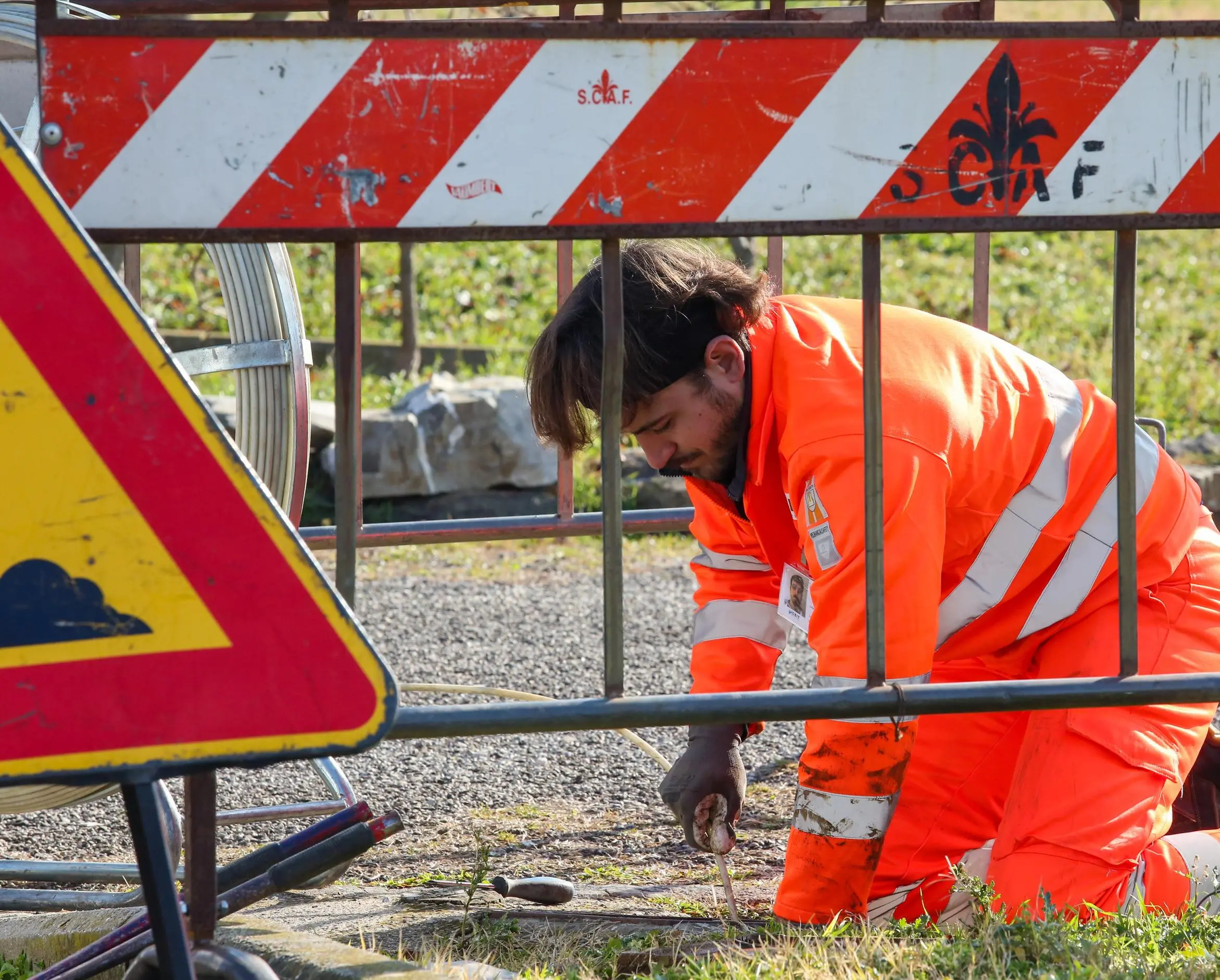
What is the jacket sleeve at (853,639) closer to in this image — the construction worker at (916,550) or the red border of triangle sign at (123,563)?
the construction worker at (916,550)

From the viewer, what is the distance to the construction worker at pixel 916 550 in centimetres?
236

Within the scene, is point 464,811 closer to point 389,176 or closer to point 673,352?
point 673,352

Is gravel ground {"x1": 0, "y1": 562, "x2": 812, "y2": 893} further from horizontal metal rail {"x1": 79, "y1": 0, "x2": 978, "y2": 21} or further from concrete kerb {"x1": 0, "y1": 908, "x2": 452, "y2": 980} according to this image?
horizontal metal rail {"x1": 79, "y1": 0, "x2": 978, "y2": 21}

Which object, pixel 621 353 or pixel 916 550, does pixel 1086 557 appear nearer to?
pixel 916 550

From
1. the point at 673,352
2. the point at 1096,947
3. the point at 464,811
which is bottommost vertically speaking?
the point at 464,811

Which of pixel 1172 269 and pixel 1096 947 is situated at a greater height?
pixel 1172 269

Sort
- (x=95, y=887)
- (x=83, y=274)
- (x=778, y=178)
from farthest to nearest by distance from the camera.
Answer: (x=95, y=887)
(x=778, y=178)
(x=83, y=274)

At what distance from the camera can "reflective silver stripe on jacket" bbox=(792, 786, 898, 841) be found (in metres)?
2.37

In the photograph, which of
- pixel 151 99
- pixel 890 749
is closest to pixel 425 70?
pixel 151 99

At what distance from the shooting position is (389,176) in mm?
1837

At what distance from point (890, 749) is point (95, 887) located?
1761 mm

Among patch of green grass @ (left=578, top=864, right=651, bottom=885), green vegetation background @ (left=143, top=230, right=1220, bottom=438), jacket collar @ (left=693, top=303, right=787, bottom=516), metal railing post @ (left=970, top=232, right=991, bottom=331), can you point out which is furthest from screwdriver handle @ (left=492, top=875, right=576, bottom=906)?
green vegetation background @ (left=143, top=230, right=1220, bottom=438)

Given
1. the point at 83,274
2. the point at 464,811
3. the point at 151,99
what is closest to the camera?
the point at 83,274

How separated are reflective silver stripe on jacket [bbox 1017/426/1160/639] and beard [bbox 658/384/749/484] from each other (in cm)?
70
